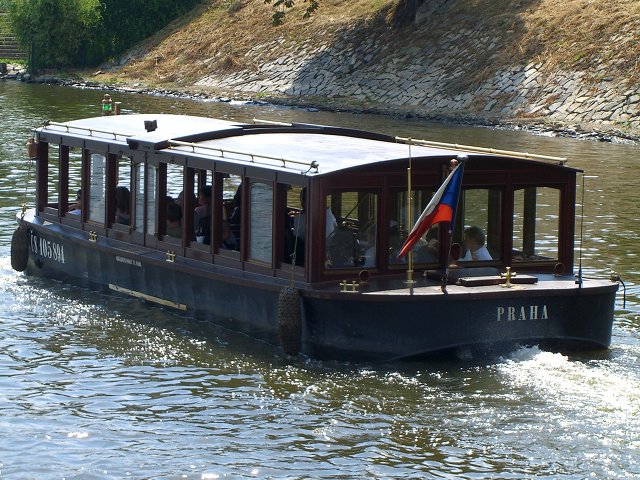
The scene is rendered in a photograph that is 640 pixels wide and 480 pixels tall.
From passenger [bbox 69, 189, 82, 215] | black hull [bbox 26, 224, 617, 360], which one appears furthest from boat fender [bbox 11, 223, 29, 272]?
black hull [bbox 26, 224, 617, 360]

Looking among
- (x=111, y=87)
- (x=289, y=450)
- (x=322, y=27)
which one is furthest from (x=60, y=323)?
(x=111, y=87)

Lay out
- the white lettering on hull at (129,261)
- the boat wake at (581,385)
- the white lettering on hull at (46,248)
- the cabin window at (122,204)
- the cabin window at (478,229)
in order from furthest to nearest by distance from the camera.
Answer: the white lettering on hull at (46,248)
the cabin window at (122,204)
the white lettering on hull at (129,261)
the cabin window at (478,229)
the boat wake at (581,385)

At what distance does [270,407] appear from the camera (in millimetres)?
14969

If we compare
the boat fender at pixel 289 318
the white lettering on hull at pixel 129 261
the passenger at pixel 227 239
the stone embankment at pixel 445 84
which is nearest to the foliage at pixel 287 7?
the stone embankment at pixel 445 84

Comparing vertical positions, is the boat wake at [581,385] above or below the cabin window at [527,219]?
below

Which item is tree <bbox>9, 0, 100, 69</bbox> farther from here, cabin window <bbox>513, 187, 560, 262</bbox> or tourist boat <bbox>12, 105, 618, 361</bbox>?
cabin window <bbox>513, 187, 560, 262</bbox>

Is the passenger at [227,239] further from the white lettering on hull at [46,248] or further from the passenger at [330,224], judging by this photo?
the white lettering on hull at [46,248]

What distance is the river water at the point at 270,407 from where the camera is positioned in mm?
13211

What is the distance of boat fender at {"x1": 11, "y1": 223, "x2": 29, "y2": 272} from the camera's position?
70.7 feet

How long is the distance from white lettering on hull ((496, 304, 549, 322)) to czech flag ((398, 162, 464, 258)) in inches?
46.9

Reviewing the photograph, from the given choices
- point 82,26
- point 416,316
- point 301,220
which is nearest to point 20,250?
point 301,220

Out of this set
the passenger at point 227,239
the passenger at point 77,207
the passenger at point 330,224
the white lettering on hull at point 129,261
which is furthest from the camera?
the passenger at point 77,207

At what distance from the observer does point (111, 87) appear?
6469 centimetres

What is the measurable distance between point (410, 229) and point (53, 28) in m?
58.3
